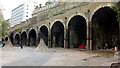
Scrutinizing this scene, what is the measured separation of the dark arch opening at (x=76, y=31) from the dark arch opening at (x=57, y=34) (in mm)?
5117

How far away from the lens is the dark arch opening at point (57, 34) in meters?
30.2

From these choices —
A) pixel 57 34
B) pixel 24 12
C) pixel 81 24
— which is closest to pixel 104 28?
pixel 81 24

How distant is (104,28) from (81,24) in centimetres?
558

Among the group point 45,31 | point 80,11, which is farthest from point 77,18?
point 45,31

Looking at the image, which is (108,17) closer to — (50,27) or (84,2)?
(84,2)

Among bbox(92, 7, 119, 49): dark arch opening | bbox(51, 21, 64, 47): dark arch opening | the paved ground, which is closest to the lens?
the paved ground

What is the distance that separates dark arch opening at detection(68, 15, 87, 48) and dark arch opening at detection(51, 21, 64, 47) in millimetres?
5117

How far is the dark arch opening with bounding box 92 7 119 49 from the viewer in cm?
2033

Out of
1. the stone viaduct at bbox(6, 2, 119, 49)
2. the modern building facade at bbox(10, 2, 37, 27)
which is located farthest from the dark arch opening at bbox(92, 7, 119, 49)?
the modern building facade at bbox(10, 2, 37, 27)

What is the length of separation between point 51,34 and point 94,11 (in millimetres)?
12972

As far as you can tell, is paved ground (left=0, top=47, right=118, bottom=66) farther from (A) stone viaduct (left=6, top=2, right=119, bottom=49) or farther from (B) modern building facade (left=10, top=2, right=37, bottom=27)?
(B) modern building facade (left=10, top=2, right=37, bottom=27)

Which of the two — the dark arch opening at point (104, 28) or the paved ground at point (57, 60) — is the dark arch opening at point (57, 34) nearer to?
the dark arch opening at point (104, 28)

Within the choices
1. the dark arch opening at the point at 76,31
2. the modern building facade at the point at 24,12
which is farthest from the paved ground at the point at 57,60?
the modern building facade at the point at 24,12

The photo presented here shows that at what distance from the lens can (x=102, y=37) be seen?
22.0m
